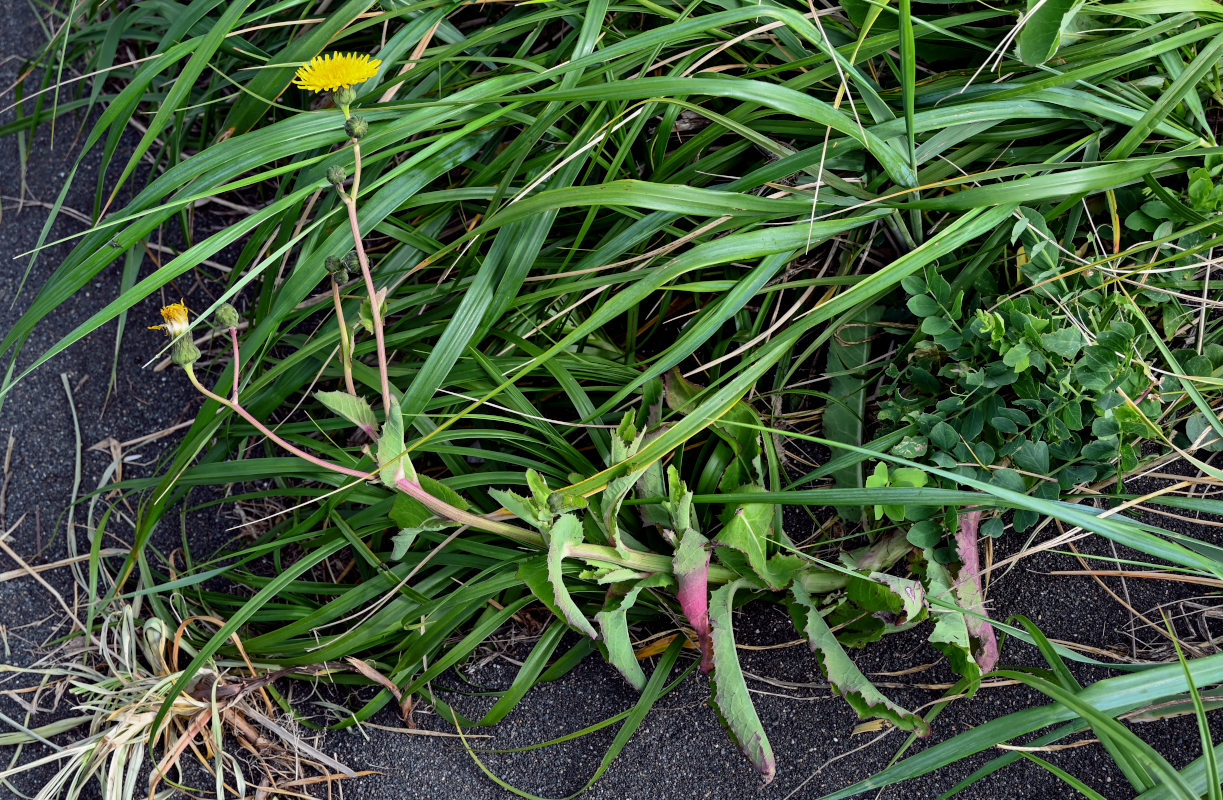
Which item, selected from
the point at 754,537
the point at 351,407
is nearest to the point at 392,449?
the point at 351,407

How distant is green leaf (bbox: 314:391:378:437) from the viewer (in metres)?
0.84

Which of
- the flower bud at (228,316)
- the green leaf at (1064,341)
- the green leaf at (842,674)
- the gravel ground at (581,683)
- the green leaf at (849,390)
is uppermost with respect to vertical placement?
the green leaf at (1064,341)

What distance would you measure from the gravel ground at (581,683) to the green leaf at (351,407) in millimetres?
482

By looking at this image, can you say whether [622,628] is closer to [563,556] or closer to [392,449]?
[563,556]

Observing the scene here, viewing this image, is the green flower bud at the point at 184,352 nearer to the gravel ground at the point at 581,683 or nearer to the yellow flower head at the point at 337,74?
the yellow flower head at the point at 337,74

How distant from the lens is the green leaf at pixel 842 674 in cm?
91

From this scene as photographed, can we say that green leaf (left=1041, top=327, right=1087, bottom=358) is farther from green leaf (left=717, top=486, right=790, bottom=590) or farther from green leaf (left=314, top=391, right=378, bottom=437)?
green leaf (left=314, top=391, right=378, bottom=437)

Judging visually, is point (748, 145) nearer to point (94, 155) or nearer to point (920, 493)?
point (920, 493)

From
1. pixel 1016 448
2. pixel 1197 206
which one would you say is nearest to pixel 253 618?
pixel 1016 448

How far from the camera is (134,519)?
4.29ft

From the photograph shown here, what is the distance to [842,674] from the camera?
0.94 m

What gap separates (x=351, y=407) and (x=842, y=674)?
2.00 feet

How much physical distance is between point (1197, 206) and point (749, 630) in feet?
2.45

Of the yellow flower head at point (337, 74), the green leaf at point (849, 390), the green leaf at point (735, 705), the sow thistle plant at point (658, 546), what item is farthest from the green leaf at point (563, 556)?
the yellow flower head at point (337, 74)
